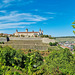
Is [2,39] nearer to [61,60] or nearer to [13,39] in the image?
[13,39]

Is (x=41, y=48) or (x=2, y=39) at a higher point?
(x=2, y=39)

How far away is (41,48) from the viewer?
34.4 meters

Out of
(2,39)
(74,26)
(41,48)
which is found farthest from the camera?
(2,39)

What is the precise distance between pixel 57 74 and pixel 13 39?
153 ft

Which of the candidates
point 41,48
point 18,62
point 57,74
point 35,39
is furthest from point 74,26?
point 35,39

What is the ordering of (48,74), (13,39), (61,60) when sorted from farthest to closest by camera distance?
(13,39) → (61,60) → (48,74)

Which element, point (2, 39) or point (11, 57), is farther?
point (2, 39)

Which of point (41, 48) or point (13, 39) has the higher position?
point (13, 39)

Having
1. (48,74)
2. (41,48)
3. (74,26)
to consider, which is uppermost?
(74,26)

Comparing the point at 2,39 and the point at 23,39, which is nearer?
the point at 2,39

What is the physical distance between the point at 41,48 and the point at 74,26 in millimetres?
28104

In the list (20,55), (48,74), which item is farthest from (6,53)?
(48,74)

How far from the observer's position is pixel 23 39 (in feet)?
161

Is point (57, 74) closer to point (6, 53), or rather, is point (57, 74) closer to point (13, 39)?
point (6, 53)
